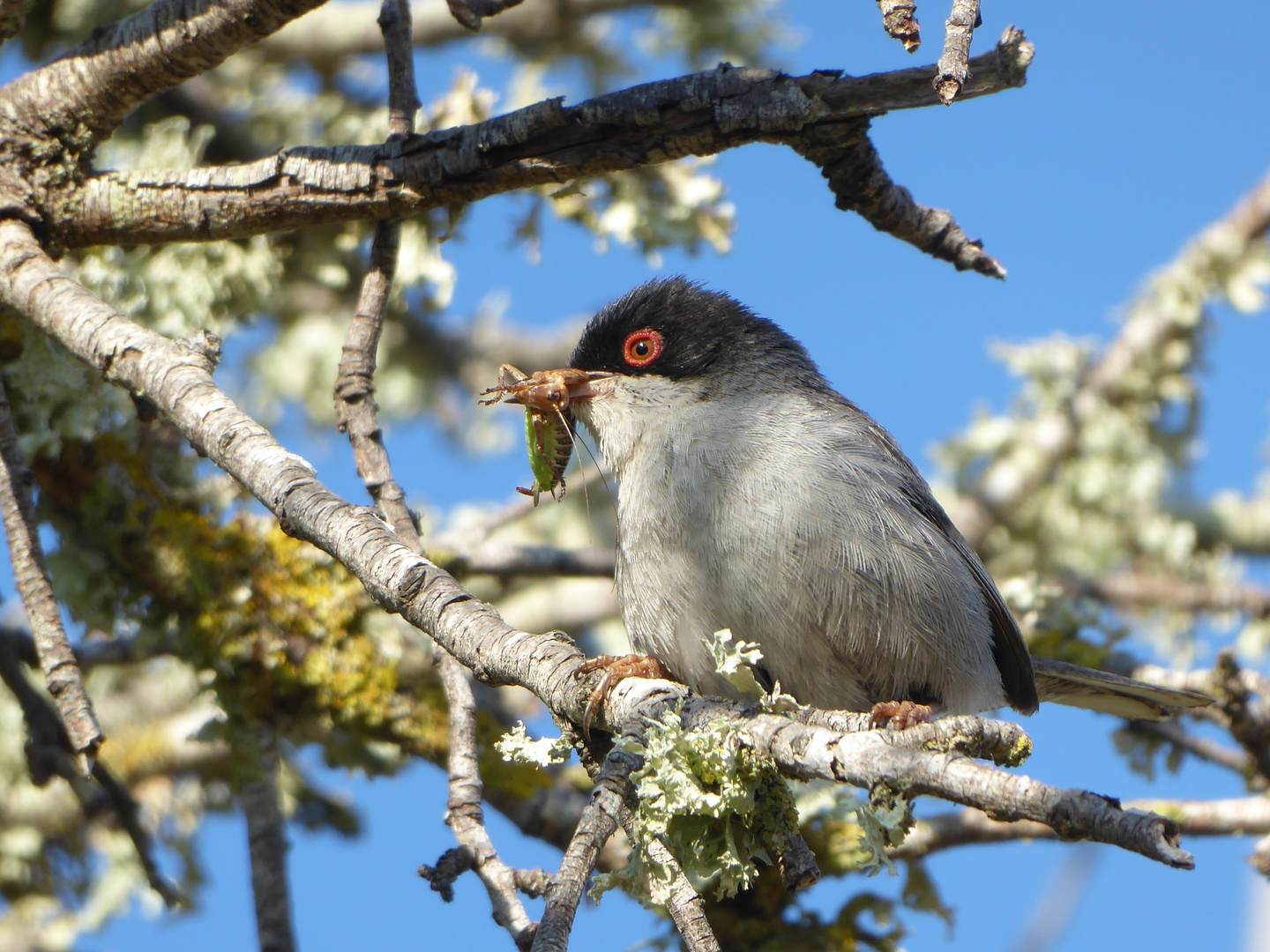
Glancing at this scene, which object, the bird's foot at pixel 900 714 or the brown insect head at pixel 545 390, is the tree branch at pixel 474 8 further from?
the bird's foot at pixel 900 714

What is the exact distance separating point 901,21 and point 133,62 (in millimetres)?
2396

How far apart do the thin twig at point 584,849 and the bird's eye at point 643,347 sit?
2.03 m

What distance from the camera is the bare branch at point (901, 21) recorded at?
7.63 ft

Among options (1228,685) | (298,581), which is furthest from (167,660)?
(1228,685)

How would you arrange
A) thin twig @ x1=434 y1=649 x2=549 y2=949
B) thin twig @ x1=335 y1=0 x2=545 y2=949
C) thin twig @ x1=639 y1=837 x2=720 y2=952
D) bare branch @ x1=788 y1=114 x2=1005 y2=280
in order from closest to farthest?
1. thin twig @ x1=639 y1=837 x2=720 y2=952
2. thin twig @ x1=434 y1=649 x2=549 y2=949
3. thin twig @ x1=335 y1=0 x2=545 y2=949
4. bare branch @ x1=788 y1=114 x2=1005 y2=280

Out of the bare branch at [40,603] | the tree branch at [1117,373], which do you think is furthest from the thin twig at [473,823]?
the tree branch at [1117,373]

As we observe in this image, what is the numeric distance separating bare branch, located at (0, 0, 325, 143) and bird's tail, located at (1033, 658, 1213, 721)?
334 centimetres

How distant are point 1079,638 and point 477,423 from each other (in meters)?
3.75

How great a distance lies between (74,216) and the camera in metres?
3.75

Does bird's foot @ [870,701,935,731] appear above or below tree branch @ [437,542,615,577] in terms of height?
below

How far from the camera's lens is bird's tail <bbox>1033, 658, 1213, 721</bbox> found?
4105 millimetres

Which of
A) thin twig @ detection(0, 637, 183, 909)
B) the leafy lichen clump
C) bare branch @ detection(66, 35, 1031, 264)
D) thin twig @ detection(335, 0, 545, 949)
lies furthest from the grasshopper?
thin twig @ detection(0, 637, 183, 909)

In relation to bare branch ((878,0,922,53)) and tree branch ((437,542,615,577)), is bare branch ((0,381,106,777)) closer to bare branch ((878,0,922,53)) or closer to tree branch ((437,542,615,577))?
tree branch ((437,542,615,577))

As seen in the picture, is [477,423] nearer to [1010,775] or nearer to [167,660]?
[167,660]
